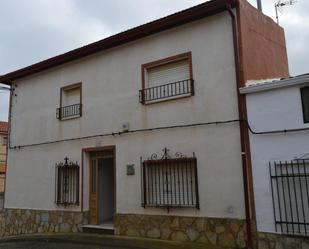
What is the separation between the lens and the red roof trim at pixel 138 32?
8.64 m

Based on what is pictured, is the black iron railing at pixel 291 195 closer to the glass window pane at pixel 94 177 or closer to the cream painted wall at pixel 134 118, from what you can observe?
the cream painted wall at pixel 134 118

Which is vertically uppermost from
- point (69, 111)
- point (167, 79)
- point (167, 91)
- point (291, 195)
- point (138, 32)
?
point (138, 32)

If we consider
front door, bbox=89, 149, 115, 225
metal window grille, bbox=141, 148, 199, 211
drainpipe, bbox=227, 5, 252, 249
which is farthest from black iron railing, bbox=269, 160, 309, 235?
front door, bbox=89, 149, 115, 225

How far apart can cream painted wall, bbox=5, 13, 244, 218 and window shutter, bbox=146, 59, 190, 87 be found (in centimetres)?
29

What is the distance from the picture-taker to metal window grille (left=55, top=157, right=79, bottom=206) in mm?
11242

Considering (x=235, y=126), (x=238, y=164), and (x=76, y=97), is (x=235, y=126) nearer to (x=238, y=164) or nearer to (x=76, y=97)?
(x=238, y=164)

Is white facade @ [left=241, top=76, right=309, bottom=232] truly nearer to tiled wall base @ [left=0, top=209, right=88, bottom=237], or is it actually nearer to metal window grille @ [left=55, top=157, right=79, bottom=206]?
tiled wall base @ [left=0, top=209, right=88, bottom=237]

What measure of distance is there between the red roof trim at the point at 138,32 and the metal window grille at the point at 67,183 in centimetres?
345

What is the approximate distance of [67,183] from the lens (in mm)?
11562

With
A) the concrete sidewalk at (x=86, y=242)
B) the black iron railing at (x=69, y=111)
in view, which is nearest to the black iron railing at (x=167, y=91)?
the black iron railing at (x=69, y=111)

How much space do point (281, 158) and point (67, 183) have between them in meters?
6.99

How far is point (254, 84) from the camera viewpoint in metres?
7.97

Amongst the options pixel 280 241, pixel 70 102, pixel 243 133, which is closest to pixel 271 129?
pixel 243 133

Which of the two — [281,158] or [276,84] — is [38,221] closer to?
[281,158]
